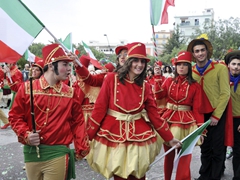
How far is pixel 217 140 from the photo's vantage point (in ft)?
13.6

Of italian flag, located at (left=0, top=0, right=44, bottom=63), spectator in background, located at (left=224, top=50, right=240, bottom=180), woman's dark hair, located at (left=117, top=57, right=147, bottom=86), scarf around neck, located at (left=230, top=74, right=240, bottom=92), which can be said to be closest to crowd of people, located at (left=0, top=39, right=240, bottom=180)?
woman's dark hair, located at (left=117, top=57, right=147, bottom=86)

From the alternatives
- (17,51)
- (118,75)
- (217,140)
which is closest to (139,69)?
(118,75)

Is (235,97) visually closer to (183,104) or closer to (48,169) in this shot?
(183,104)

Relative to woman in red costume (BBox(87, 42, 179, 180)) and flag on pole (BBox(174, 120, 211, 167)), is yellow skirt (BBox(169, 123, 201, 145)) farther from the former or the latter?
woman in red costume (BBox(87, 42, 179, 180))

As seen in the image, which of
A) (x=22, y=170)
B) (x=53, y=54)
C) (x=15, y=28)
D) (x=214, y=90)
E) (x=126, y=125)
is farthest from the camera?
(x=22, y=170)

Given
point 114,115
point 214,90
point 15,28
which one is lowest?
point 114,115

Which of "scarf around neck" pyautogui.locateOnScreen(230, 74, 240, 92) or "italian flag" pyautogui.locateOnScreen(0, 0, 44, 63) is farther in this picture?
"scarf around neck" pyautogui.locateOnScreen(230, 74, 240, 92)

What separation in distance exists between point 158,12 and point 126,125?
218cm

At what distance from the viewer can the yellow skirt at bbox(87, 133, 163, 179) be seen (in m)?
2.77

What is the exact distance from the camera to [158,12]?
13.8 feet

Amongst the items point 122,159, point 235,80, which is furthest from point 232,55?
point 122,159

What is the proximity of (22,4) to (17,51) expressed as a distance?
46cm

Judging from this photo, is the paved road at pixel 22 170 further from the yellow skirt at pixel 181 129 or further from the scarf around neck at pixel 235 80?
the scarf around neck at pixel 235 80

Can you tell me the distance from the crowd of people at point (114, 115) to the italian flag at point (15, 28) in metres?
0.26
